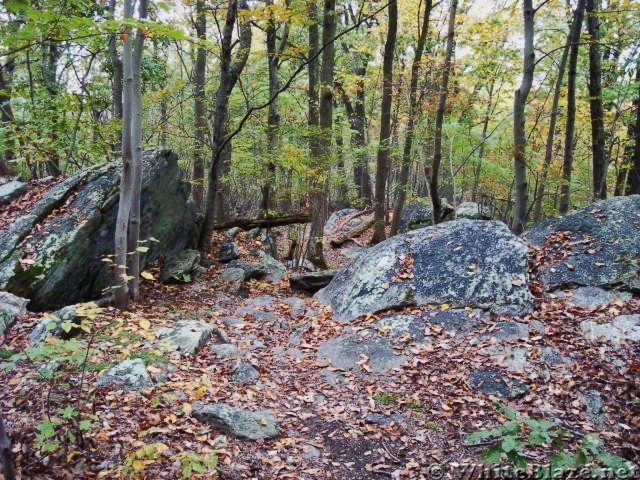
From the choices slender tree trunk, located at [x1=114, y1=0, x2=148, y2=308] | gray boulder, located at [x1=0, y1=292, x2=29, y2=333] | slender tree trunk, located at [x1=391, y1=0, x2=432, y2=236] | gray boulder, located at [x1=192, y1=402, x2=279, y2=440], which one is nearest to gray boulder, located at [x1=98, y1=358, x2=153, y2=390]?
gray boulder, located at [x1=192, y1=402, x2=279, y2=440]

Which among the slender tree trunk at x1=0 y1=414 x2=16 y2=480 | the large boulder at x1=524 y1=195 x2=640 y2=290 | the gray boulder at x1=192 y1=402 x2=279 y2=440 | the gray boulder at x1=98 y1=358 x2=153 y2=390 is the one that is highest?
the large boulder at x1=524 y1=195 x2=640 y2=290

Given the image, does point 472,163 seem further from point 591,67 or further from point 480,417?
point 480,417

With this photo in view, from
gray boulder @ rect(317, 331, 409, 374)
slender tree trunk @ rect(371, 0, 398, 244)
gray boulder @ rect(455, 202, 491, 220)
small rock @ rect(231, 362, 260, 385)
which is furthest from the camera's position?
gray boulder @ rect(455, 202, 491, 220)

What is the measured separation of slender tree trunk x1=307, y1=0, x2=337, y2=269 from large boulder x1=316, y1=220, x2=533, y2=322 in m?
2.47

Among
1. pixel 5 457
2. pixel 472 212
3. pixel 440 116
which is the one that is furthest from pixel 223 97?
pixel 472 212

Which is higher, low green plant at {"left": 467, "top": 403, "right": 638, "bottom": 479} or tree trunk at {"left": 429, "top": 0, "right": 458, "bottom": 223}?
tree trunk at {"left": 429, "top": 0, "right": 458, "bottom": 223}

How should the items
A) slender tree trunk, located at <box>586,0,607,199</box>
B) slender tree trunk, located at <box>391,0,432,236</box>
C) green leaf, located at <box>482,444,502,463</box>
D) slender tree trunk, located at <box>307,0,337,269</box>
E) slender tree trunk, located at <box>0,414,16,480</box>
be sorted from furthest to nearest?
slender tree trunk, located at <box>391,0,432,236</box> < slender tree trunk, located at <box>586,0,607,199</box> < slender tree trunk, located at <box>307,0,337,269</box> < green leaf, located at <box>482,444,502,463</box> < slender tree trunk, located at <box>0,414,16,480</box>

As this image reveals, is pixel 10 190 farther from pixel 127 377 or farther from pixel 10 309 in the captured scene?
pixel 127 377

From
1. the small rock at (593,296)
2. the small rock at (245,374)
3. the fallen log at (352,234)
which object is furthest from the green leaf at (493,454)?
the fallen log at (352,234)

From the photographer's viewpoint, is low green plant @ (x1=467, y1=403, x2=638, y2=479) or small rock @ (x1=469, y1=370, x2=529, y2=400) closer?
low green plant @ (x1=467, y1=403, x2=638, y2=479)

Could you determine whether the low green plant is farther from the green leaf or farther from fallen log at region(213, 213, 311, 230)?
fallen log at region(213, 213, 311, 230)

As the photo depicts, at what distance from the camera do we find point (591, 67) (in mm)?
9344

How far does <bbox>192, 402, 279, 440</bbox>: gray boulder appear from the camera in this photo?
353 centimetres

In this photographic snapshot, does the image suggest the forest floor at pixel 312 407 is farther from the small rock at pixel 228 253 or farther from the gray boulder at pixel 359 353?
the small rock at pixel 228 253
